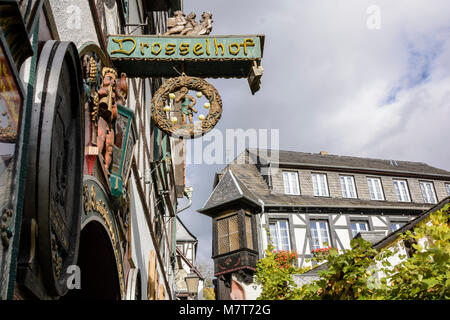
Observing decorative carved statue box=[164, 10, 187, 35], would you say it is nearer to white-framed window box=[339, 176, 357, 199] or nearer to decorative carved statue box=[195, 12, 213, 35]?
decorative carved statue box=[195, 12, 213, 35]

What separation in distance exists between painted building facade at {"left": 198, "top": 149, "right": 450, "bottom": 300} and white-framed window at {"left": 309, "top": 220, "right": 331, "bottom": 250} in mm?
46

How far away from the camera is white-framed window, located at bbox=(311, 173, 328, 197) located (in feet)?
79.2

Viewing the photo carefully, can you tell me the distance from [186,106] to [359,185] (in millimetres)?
21363

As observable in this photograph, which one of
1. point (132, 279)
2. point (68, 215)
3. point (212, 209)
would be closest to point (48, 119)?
point (68, 215)

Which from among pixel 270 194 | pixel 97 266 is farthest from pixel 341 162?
pixel 97 266

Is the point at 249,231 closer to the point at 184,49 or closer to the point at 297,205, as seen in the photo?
the point at 297,205

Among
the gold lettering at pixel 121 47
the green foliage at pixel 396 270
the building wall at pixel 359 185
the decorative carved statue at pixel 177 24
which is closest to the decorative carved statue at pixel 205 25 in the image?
the decorative carved statue at pixel 177 24

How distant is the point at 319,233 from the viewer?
2219 cm

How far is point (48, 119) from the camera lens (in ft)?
8.30

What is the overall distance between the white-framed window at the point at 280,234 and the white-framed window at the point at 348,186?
173 inches

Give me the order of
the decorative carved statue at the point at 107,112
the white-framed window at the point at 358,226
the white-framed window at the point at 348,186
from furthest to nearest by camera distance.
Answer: the white-framed window at the point at 348,186
the white-framed window at the point at 358,226
the decorative carved statue at the point at 107,112

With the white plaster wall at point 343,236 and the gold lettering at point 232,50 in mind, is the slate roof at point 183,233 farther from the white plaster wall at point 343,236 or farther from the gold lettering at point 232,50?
the gold lettering at point 232,50

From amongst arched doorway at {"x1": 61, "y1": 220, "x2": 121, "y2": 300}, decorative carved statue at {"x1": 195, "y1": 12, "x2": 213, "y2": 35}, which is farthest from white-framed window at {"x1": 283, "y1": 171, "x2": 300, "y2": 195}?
arched doorway at {"x1": 61, "y1": 220, "x2": 121, "y2": 300}

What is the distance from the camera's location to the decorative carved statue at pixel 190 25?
5.39 metres
